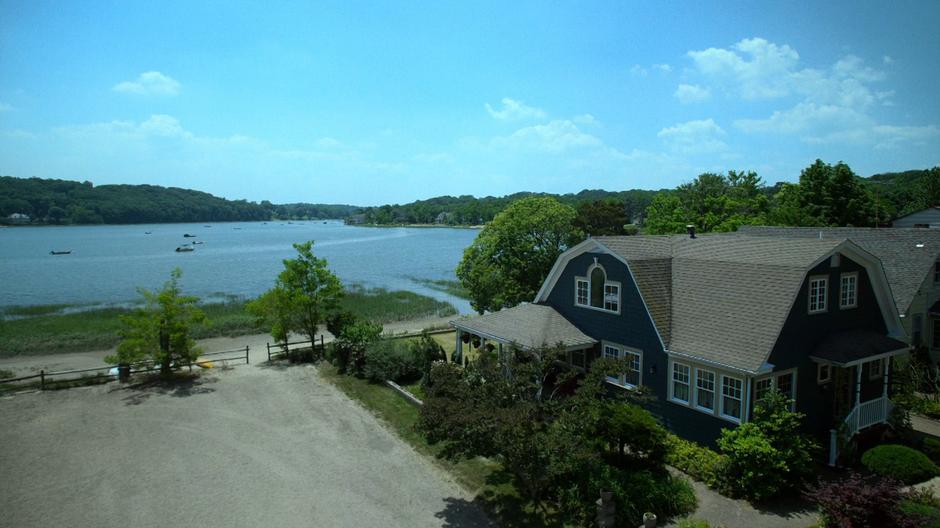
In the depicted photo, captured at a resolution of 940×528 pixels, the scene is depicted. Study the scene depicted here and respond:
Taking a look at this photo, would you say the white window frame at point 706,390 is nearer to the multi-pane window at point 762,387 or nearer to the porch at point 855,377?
the multi-pane window at point 762,387

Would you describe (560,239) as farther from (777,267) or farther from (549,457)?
(549,457)

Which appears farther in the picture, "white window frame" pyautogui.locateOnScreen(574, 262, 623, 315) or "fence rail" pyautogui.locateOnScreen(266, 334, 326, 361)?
"fence rail" pyautogui.locateOnScreen(266, 334, 326, 361)

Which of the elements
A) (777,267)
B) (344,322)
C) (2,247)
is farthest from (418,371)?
(2,247)

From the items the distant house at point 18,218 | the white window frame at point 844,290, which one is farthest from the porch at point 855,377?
the distant house at point 18,218

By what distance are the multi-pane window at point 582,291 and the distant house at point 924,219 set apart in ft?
94.0

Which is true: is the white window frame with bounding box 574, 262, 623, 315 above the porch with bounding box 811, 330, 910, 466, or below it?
above

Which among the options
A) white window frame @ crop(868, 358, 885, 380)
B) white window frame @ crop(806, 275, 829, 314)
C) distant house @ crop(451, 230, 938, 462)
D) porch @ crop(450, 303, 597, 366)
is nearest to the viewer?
distant house @ crop(451, 230, 938, 462)

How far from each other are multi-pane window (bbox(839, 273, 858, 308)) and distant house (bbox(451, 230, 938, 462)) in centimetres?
5

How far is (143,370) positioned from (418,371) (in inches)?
490

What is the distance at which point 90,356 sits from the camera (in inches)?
1230

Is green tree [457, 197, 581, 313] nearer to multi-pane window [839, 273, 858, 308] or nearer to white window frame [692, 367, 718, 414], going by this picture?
white window frame [692, 367, 718, 414]

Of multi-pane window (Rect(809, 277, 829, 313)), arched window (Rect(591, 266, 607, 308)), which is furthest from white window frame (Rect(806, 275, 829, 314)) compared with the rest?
arched window (Rect(591, 266, 607, 308))

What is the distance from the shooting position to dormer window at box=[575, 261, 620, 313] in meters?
17.9

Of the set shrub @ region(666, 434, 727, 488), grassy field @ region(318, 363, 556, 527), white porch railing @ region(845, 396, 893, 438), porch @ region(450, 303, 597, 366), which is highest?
porch @ region(450, 303, 597, 366)
